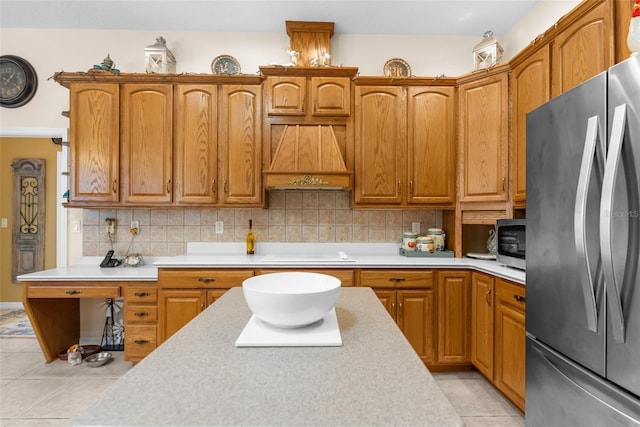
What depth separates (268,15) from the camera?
9.16 ft

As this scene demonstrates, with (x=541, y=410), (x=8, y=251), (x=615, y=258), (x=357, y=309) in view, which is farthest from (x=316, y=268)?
(x=8, y=251)

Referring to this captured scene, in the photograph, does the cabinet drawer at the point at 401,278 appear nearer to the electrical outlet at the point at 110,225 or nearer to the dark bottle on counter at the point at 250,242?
the dark bottle on counter at the point at 250,242

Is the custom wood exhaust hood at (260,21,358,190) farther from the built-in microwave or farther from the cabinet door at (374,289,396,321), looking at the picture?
the built-in microwave

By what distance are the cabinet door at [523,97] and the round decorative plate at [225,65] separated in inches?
95.5

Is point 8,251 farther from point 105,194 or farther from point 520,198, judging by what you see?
point 520,198

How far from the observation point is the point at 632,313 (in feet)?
3.23

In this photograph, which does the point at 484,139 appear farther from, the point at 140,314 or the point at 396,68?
the point at 140,314

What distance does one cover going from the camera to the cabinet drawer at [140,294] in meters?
2.49

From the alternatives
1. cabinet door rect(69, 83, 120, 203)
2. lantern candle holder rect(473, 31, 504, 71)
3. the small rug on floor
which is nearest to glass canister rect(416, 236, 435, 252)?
lantern candle holder rect(473, 31, 504, 71)

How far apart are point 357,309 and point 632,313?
87 centimetres

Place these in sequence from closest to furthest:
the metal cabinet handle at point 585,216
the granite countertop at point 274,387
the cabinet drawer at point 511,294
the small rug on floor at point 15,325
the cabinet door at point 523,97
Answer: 1. the granite countertop at point 274,387
2. the metal cabinet handle at point 585,216
3. the cabinet drawer at point 511,294
4. the cabinet door at point 523,97
5. the small rug on floor at point 15,325

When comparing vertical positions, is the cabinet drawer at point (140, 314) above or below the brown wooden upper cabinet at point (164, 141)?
below

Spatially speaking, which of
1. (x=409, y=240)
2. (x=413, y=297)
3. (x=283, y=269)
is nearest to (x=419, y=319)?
(x=413, y=297)

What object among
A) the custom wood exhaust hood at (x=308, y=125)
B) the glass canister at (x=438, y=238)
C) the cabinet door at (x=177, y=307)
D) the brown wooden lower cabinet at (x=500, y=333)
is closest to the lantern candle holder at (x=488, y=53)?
the custom wood exhaust hood at (x=308, y=125)
